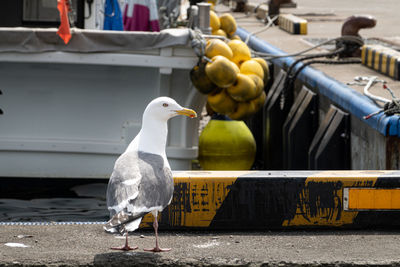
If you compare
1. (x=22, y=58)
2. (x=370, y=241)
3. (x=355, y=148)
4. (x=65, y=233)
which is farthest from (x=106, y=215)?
(x=370, y=241)

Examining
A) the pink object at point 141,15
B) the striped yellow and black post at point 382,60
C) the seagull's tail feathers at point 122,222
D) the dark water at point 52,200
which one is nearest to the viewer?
the seagull's tail feathers at point 122,222

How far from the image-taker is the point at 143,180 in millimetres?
4938

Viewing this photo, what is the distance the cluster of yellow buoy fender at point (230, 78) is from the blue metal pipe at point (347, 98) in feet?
2.20

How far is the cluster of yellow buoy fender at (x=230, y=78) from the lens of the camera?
9.58 metres

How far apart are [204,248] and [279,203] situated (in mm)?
653

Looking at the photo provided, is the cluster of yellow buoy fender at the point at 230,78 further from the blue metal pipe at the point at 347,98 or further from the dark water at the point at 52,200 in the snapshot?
the dark water at the point at 52,200

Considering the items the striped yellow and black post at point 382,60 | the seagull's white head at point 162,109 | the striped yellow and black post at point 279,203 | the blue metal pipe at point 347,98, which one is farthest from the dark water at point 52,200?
the seagull's white head at point 162,109

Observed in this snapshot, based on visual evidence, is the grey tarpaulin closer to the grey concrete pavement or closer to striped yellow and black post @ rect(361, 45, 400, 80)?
striped yellow and black post @ rect(361, 45, 400, 80)

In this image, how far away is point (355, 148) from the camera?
861 centimetres

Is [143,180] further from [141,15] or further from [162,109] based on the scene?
[141,15]

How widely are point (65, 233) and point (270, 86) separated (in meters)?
8.03

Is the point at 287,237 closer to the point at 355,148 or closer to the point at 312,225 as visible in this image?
the point at 312,225

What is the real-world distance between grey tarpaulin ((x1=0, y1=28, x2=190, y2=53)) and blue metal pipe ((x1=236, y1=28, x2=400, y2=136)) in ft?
5.30

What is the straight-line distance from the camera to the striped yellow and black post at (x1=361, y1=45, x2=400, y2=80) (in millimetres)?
9914
